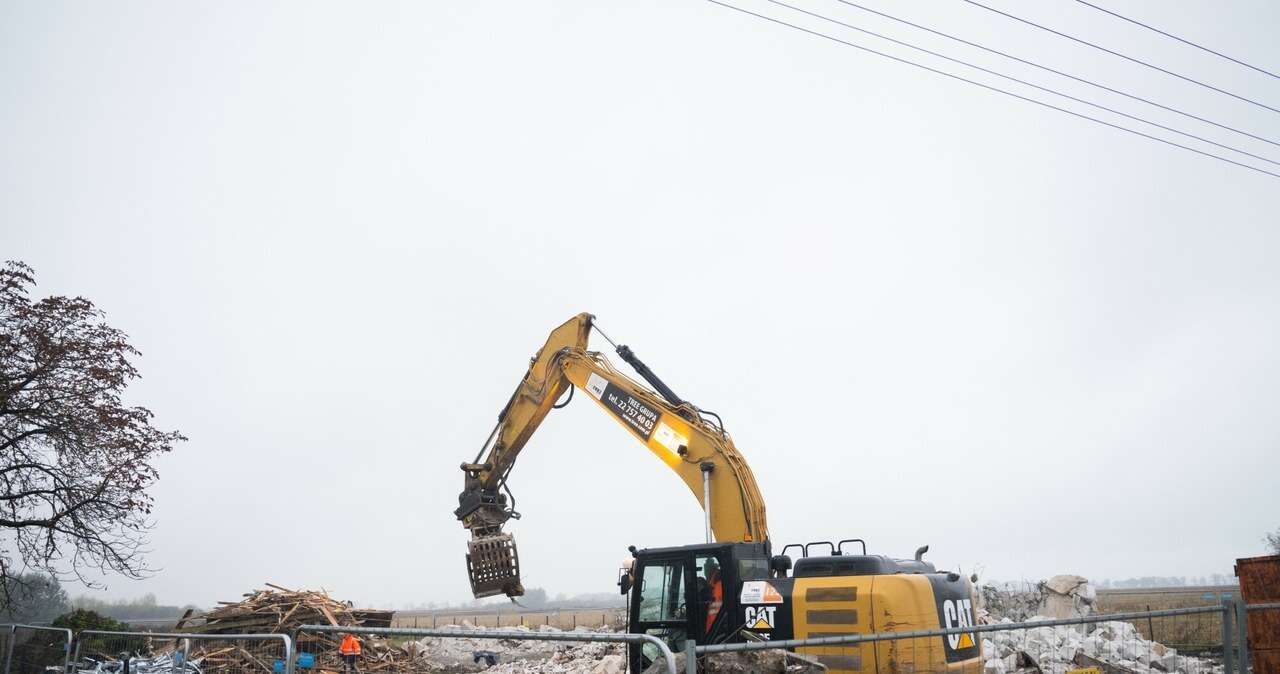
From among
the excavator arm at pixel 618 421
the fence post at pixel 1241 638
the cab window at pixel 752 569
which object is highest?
the excavator arm at pixel 618 421

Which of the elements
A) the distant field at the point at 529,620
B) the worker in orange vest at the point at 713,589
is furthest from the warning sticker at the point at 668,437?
the distant field at the point at 529,620

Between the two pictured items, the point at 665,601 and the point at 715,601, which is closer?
the point at 715,601

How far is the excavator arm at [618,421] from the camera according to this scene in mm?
10953

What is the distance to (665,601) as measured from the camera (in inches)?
382

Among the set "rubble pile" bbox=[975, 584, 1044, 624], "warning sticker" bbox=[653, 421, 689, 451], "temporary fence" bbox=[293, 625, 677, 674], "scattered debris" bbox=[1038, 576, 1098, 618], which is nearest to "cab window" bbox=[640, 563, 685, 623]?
"warning sticker" bbox=[653, 421, 689, 451]

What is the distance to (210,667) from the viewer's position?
1481cm

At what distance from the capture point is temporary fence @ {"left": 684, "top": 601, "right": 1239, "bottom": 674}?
6176mm

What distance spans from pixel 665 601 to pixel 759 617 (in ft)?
3.56

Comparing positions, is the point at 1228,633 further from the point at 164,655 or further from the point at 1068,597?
the point at 1068,597

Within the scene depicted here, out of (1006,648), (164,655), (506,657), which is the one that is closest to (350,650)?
(164,655)

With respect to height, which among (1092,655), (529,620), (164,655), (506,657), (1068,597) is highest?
(1068,597)

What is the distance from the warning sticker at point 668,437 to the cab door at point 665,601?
2.01 meters

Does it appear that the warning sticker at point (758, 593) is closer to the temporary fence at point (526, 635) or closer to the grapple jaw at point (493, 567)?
the temporary fence at point (526, 635)

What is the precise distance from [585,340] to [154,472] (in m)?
9.75
